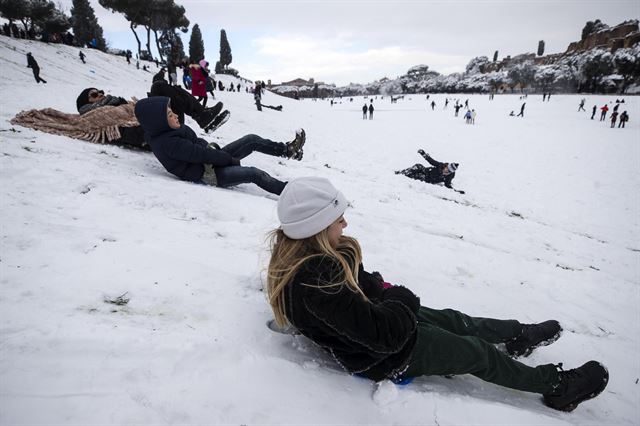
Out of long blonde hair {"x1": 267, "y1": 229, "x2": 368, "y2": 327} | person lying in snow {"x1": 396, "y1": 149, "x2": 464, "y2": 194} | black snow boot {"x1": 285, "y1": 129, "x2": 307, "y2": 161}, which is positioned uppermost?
black snow boot {"x1": 285, "y1": 129, "x2": 307, "y2": 161}

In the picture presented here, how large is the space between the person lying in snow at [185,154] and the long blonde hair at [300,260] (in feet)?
10.7

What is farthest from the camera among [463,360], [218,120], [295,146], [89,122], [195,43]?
[195,43]

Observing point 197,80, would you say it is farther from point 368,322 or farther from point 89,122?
point 368,322

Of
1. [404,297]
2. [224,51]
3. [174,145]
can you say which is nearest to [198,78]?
[174,145]

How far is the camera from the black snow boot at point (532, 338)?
2.62 m

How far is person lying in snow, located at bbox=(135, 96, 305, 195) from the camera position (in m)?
4.45

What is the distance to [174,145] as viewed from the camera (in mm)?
4613

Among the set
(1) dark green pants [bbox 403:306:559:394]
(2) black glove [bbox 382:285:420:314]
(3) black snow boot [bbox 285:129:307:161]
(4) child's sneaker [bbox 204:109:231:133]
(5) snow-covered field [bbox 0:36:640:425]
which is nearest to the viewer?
(5) snow-covered field [bbox 0:36:640:425]

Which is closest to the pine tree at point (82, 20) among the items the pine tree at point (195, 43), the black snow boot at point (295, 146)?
the pine tree at point (195, 43)

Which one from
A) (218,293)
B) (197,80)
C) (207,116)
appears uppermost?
(197,80)

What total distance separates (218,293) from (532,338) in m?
2.45

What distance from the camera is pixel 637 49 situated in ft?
199

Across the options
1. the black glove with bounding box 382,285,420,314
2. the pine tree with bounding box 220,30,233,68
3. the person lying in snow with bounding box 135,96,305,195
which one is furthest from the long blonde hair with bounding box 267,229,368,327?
the pine tree with bounding box 220,30,233,68

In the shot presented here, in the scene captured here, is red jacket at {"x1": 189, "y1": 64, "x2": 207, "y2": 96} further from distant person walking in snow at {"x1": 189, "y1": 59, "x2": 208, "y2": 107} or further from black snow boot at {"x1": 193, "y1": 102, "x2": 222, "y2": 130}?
black snow boot at {"x1": 193, "y1": 102, "x2": 222, "y2": 130}
